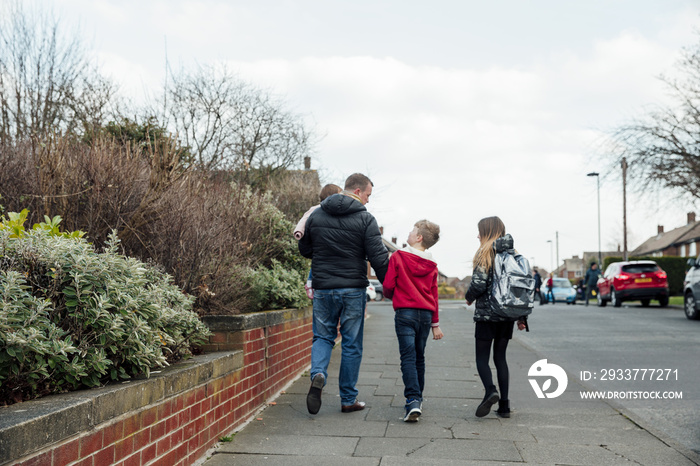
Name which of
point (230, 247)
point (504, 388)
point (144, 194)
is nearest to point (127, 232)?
point (144, 194)

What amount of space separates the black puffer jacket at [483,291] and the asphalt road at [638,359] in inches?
60.4

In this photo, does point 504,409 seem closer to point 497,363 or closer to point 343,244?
point 497,363

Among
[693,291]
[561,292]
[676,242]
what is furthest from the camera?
[676,242]

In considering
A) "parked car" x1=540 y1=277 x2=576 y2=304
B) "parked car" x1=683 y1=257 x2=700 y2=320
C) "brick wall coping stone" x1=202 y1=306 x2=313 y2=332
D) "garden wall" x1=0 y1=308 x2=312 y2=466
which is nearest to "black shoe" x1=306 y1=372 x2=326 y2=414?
"garden wall" x1=0 y1=308 x2=312 y2=466

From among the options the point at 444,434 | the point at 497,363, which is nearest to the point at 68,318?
the point at 444,434

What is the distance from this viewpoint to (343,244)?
18.2ft

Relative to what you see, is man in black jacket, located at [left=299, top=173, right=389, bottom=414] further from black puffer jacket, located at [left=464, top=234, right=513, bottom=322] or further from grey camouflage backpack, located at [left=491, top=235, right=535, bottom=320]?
grey camouflage backpack, located at [left=491, top=235, right=535, bottom=320]

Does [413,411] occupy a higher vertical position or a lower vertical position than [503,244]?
lower

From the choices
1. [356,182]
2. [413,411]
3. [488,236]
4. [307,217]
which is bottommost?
[413,411]

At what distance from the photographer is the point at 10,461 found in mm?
2354

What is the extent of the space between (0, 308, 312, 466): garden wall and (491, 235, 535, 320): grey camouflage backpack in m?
2.00

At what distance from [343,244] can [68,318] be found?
2630 millimetres

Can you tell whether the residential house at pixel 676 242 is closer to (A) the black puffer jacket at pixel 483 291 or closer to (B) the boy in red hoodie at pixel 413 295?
(A) the black puffer jacket at pixel 483 291

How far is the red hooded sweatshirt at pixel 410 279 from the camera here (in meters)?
5.55
